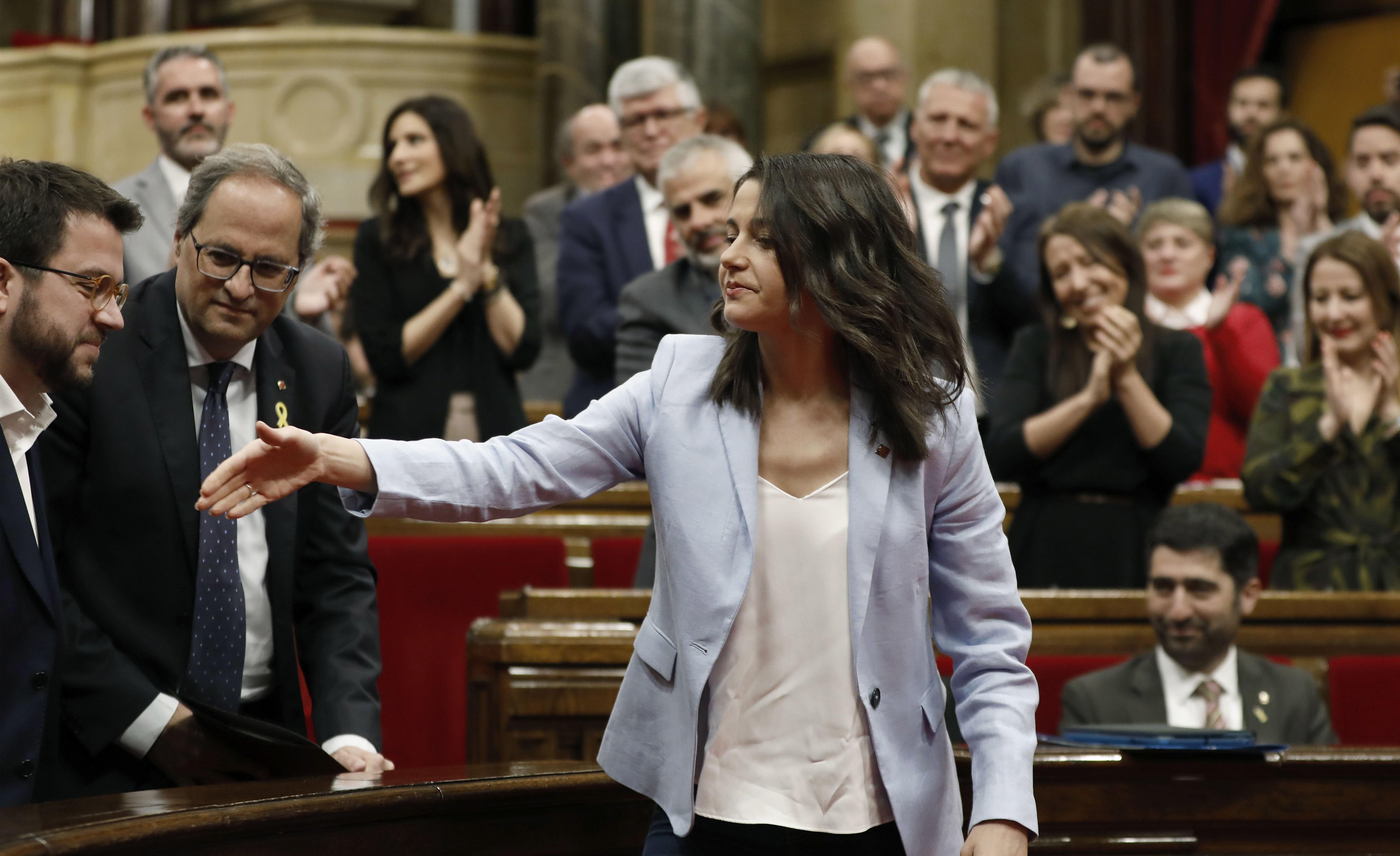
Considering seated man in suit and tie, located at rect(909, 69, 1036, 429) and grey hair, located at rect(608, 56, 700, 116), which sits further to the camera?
grey hair, located at rect(608, 56, 700, 116)

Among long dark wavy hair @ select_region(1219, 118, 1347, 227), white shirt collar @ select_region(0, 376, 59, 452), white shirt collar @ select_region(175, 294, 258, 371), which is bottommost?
white shirt collar @ select_region(0, 376, 59, 452)

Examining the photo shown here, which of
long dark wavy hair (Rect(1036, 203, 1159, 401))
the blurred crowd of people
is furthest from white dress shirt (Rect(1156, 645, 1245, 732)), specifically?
long dark wavy hair (Rect(1036, 203, 1159, 401))

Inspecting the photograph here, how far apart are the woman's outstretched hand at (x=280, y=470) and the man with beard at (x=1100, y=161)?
3.58 metres

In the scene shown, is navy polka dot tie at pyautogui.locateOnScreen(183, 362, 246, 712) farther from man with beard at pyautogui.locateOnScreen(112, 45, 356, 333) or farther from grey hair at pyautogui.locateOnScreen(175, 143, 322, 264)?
man with beard at pyautogui.locateOnScreen(112, 45, 356, 333)

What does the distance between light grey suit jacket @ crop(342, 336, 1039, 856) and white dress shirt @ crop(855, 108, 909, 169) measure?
3659 mm

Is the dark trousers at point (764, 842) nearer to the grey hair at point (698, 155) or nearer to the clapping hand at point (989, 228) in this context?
the grey hair at point (698, 155)

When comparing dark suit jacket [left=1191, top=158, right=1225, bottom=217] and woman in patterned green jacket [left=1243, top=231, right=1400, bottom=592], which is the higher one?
dark suit jacket [left=1191, top=158, right=1225, bottom=217]

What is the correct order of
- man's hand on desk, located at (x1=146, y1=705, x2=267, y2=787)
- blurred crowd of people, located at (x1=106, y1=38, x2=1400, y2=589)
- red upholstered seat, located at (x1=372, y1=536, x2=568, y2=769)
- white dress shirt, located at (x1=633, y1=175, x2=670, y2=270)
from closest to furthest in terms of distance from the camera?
man's hand on desk, located at (x1=146, y1=705, x2=267, y2=787) → red upholstered seat, located at (x1=372, y1=536, x2=568, y2=769) → blurred crowd of people, located at (x1=106, y1=38, x2=1400, y2=589) → white dress shirt, located at (x1=633, y1=175, x2=670, y2=270)

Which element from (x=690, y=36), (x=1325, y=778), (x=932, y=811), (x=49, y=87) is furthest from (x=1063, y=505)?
(x=49, y=87)

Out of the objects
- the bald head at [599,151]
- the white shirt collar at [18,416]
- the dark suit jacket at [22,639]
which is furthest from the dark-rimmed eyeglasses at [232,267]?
the bald head at [599,151]

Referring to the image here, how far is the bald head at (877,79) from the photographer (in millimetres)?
5309

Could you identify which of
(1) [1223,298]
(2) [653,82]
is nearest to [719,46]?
(2) [653,82]

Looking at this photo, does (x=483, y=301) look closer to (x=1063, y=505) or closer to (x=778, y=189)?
(x=1063, y=505)

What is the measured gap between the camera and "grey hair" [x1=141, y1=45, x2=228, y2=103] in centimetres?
384
